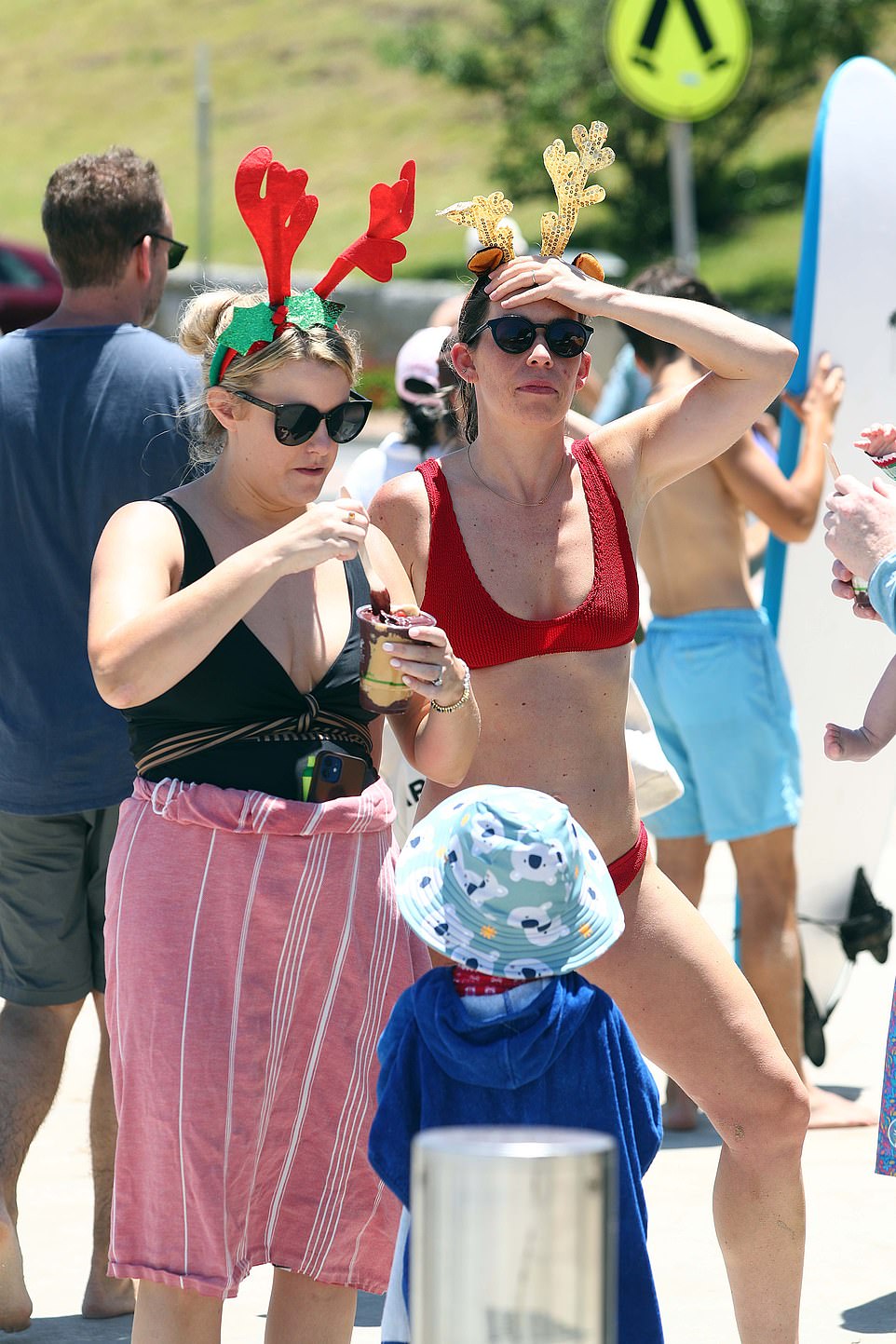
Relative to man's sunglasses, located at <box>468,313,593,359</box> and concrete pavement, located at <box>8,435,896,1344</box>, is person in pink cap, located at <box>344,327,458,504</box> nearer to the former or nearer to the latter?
man's sunglasses, located at <box>468,313,593,359</box>

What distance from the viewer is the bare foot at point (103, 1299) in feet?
11.9

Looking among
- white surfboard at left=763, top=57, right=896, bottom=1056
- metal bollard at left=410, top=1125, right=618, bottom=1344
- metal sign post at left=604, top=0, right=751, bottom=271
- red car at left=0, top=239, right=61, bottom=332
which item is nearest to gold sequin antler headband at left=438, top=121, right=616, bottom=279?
metal bollard at left=410, top=1125, right=618, bottom=1344

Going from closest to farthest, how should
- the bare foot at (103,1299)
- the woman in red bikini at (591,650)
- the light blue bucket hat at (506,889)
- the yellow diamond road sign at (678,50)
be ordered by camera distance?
the light blue bucket hat at (506,889), the woman in red bikini at (591,650), the bare foot at (103,1299), the yellow diamond road sign at (678,50)

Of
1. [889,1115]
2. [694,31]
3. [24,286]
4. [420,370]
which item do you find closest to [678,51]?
[694,31]

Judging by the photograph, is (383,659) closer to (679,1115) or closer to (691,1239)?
(691,1239)

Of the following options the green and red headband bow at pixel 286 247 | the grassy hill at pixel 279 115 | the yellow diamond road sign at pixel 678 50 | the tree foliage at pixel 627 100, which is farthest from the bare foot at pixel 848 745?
the tree foliage at pixel 627 100

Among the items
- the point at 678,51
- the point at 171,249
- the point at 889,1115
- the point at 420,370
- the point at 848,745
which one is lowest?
the point at 889,1115

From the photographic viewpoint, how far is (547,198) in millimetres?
24609

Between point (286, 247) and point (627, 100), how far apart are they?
65.5 feet

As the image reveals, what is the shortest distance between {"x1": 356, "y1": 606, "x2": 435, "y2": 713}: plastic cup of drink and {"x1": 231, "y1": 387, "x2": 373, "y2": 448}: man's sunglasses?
1.04ft

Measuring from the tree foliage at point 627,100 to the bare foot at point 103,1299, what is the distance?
1932 cm

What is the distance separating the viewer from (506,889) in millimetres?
2262

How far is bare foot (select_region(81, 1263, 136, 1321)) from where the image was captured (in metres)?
3.63

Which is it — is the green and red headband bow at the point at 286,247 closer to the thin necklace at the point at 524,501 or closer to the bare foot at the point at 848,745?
the thin necklace at the point at 524,501
